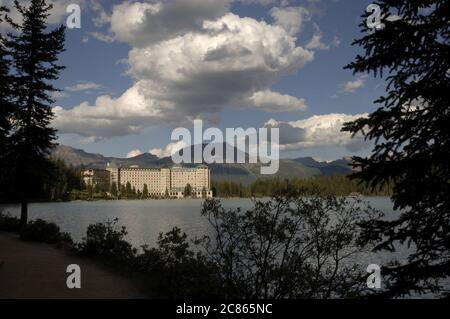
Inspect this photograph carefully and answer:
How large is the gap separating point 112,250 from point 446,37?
13885 mm

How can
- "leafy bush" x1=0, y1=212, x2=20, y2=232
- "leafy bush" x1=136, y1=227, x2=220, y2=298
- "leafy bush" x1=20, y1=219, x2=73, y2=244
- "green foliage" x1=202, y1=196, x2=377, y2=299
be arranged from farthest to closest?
"leafy bush" x1=0, y1=212, x2=20, y2=232 < "leafy bush" x1=20, y1=219, x2=73, y2=244 < "green foliage" x1=202, y1=196, x2=377, y2=299 < "leafy bush" x1=136, y1=227, x2=220, y2=298

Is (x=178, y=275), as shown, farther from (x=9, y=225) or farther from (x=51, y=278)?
(x=9, y=225)

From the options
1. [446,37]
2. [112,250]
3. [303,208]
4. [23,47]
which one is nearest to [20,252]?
[112,250]

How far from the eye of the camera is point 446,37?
775 cm

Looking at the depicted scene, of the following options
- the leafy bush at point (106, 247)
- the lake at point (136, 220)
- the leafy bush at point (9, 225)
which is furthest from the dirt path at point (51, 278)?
the leafy bush at point (9, 225)

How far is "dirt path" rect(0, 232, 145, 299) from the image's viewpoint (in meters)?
10.6

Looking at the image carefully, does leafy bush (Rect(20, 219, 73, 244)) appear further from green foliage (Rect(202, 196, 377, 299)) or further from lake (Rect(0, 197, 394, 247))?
green foliage (Rect(202, 196, 377, 299))

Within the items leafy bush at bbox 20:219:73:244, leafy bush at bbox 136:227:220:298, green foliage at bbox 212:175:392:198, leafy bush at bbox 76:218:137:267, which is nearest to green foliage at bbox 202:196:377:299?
green foliage at bbox 212:175:392:198

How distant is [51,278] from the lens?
1211 cm

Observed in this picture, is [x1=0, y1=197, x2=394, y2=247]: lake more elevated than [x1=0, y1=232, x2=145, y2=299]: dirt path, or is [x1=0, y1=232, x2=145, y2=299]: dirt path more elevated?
[x1=0, y1=232, x2=145, y2=299]: dirt path

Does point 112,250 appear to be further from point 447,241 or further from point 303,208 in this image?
point 447,241

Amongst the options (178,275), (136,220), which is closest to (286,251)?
(178,275)

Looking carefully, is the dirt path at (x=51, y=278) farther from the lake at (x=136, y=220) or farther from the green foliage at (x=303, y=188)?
the lake at (x=136, y=220)

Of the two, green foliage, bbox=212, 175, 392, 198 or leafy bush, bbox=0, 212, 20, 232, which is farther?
leafy bush, bbox=0, 212, 20, 232
